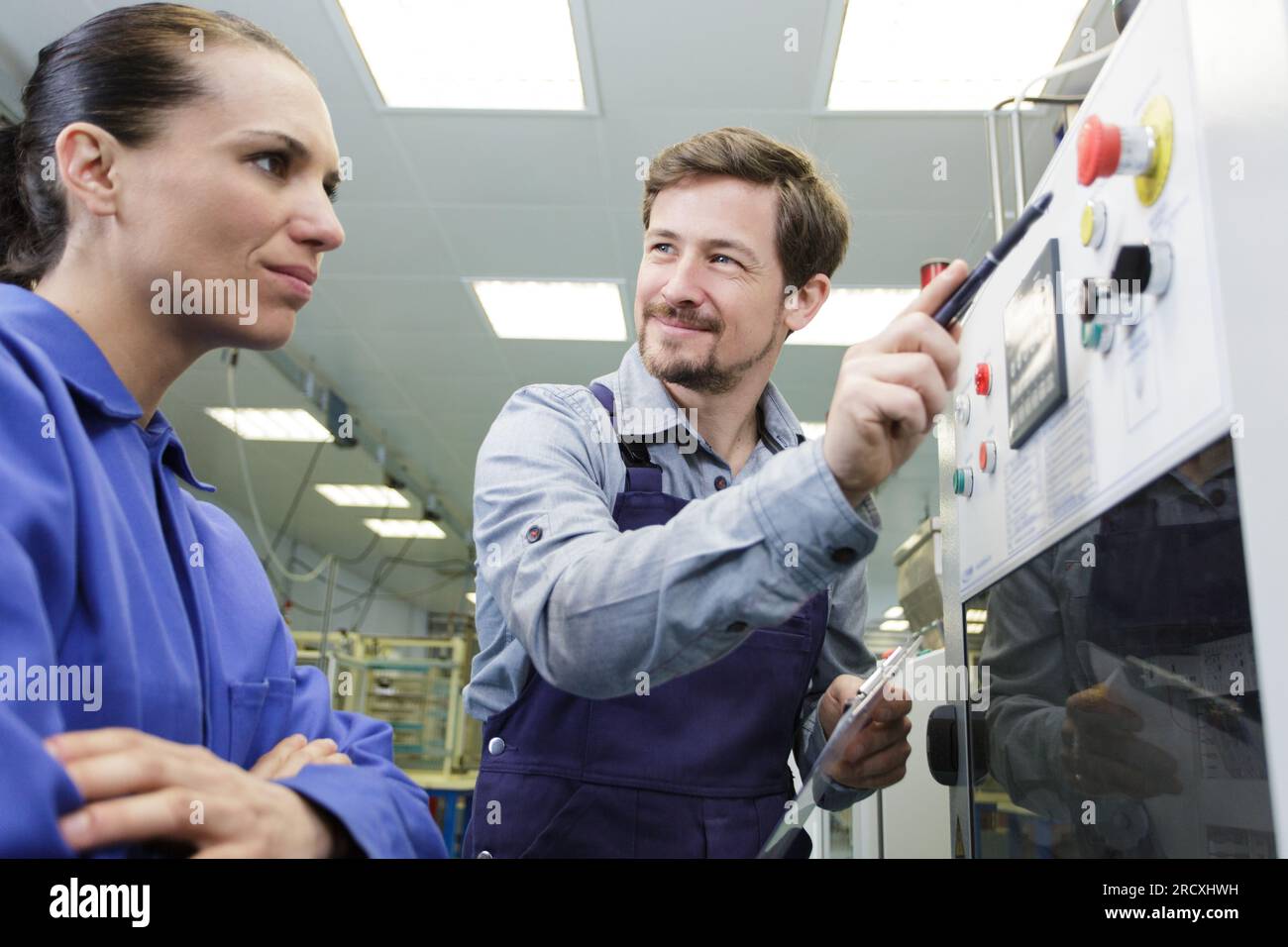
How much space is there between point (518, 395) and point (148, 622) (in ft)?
1.50

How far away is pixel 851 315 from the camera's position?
4.40 m

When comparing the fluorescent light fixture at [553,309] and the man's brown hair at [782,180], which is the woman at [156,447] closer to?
the man's brown hair at [782,180]

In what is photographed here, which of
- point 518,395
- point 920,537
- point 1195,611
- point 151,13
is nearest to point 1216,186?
point 1195,611

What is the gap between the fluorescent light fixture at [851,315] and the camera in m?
4.21

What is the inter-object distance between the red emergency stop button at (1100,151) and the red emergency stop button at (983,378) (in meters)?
0.38

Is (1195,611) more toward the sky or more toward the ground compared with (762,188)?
more toward the ground

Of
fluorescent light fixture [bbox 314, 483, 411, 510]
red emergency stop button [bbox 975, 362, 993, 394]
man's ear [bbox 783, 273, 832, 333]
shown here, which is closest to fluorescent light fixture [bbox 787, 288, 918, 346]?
man's ear [bbox 783, 273, 832, 333]

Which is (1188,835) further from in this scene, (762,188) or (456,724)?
(456,724)

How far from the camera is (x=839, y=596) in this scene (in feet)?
3.83

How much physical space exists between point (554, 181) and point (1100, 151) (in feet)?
9.66

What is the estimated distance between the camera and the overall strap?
1.04 m

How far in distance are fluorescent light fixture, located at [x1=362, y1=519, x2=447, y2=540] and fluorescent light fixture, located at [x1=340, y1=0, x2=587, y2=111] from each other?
17.6 ft

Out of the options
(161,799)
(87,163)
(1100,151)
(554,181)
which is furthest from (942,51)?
(161,799)

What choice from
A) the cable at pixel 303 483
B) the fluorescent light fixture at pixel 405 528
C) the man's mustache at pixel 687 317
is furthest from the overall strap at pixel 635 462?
the fluorescent light fixture at pixel 405 528
